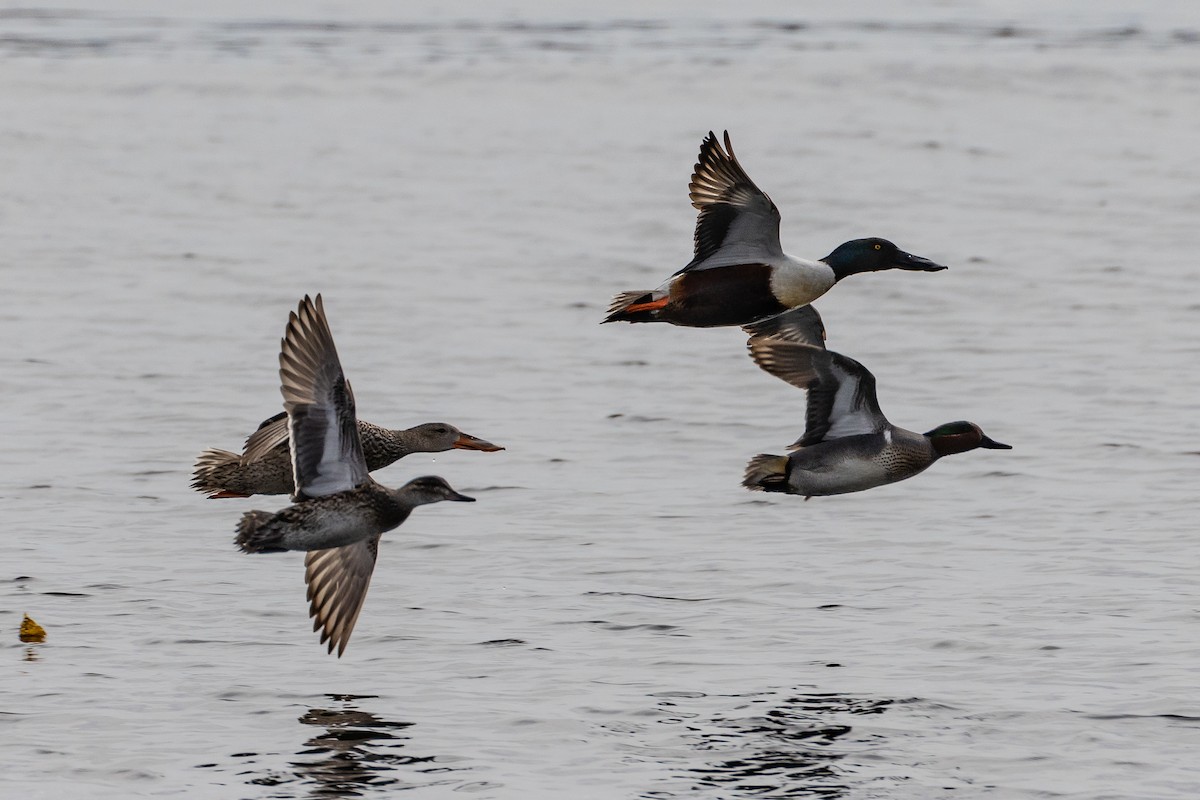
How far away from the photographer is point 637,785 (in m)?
10.0

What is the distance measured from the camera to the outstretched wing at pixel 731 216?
11.3 m

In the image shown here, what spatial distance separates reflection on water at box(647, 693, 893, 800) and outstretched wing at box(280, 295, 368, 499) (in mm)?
2138

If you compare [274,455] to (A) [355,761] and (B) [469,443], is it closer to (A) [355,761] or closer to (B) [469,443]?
(B) [469,443]

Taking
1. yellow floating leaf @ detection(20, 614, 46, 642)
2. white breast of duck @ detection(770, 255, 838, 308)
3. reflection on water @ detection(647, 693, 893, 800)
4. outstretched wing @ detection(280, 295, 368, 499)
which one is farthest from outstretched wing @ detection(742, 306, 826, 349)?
yellow floating leaf @ detection(20, 614, 46, 642)

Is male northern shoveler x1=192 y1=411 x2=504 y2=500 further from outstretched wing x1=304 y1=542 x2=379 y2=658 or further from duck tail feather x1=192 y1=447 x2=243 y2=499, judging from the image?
outstretched wing x1=304 y1=542 x2=379 y2=658

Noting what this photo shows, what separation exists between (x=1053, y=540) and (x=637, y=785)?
17.9 ft

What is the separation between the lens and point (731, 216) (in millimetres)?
11430

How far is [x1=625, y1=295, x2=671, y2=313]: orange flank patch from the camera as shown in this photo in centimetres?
1098

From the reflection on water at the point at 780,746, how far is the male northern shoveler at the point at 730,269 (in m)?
2.03

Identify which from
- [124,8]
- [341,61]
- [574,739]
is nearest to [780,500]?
[574,739]

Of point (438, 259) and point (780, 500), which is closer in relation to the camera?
point (780, 500)

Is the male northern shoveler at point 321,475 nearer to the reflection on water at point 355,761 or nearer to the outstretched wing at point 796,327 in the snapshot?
the reflection on water at point 355,761

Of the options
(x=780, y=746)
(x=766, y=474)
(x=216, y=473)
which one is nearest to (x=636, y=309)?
(x=766, y=474)

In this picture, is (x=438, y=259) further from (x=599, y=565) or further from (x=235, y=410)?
(x=599, y=565)
